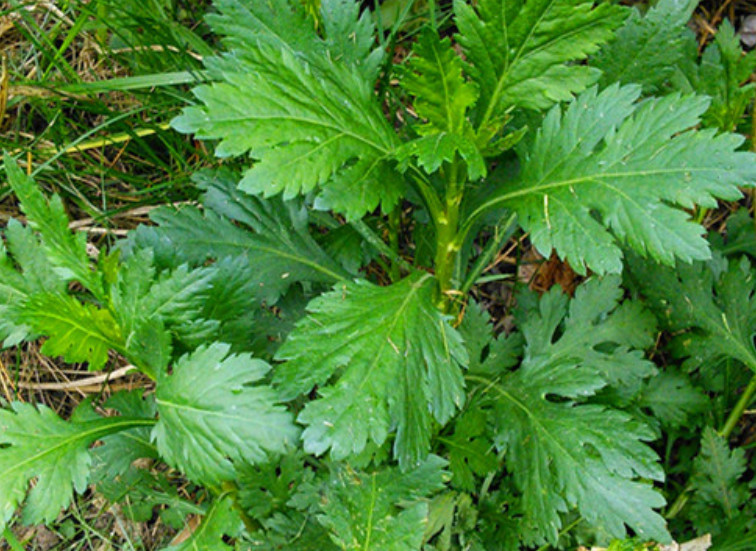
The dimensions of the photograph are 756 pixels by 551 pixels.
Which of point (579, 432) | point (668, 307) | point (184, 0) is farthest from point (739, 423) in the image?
point (184, 0)

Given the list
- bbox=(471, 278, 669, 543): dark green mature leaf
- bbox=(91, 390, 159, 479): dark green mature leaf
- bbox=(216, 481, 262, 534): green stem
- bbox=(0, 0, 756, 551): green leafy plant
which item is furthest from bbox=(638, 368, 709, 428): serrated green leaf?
bbox=(91, 390, 159, 479): dark green mature leaf

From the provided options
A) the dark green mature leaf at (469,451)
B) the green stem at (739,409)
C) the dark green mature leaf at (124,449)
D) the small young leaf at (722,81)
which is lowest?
the green stem at (739,409)

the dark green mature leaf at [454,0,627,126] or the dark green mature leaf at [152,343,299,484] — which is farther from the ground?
the dark green mature leaf at [454,0,627,126]

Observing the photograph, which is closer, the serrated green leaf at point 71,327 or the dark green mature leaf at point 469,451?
the serrated green leaf at point 71,327

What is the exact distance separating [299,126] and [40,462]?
0.89 meters

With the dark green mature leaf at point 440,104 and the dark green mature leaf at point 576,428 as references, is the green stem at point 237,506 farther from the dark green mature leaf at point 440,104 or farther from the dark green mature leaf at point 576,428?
the dark green mature leaf at point 440,104

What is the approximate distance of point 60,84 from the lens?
2.54 m

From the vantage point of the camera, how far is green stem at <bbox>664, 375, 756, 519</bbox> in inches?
88.7

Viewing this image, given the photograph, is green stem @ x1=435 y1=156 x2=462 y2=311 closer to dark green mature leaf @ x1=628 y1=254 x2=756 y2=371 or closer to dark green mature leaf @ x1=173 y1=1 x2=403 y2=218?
dark green mature leaf @ x1=173 y1=1 x2=403 y2=218

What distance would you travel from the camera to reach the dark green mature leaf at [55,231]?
5.60 feet

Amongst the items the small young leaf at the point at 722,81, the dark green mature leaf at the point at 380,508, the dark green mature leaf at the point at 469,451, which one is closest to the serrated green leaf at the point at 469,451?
the dark green mature leaf at the point at 469,451

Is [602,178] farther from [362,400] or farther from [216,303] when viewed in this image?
[216,303]

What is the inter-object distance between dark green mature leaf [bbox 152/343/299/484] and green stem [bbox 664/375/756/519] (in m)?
1.34

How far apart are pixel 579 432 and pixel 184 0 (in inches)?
76.6
